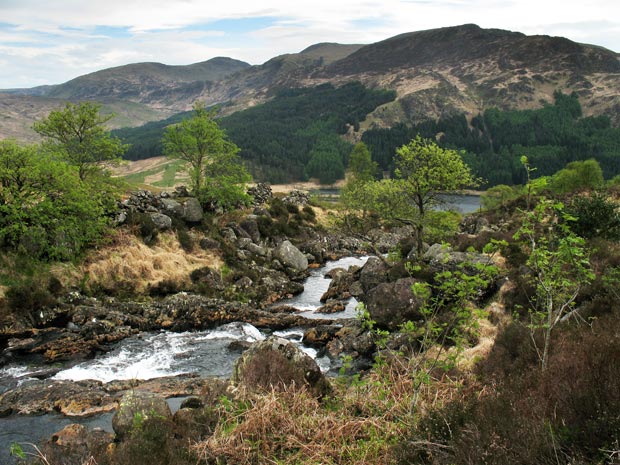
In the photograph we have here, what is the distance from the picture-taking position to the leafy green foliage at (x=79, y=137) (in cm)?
3547

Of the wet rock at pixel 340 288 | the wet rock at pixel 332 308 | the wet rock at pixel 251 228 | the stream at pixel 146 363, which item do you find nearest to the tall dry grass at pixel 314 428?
the stream at pixel 146 363

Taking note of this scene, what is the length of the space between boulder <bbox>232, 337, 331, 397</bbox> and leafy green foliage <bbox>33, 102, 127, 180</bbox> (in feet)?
97.0

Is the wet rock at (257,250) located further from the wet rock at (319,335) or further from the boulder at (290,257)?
the wet rock at (319,335)

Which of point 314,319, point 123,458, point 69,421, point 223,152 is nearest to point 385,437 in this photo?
point 123,458

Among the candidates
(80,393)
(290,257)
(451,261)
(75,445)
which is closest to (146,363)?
(80,393)

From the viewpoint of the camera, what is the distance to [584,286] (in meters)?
16.0

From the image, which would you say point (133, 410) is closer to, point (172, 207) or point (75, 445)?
point (75, 445)

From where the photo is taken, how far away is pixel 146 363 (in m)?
22.2

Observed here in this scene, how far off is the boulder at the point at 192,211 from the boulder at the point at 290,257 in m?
8.02

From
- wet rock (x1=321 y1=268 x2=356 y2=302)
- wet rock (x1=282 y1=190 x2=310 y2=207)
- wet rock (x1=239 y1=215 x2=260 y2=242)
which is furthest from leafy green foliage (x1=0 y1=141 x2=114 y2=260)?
wet rock (x1=282 y1=190 x2=310 y2=207)

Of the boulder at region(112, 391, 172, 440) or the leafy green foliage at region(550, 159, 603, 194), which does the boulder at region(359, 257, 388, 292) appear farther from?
the leafy green foliage at region(550, 159, 603, 194)

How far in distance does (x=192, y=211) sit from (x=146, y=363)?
19736 millimetres

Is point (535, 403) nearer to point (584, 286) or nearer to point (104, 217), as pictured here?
point (584, 286)

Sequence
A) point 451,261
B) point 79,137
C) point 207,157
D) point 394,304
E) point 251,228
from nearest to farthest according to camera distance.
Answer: point 394,304
point 451,261
point 79,137
point 251,228
point 207,157
